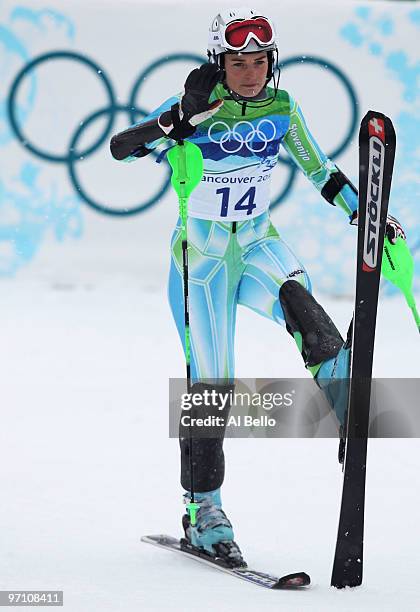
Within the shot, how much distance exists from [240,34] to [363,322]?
1.29m

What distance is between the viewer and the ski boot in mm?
4605

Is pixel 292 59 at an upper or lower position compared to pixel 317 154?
upper

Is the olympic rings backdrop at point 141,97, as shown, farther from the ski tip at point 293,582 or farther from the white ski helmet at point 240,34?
the ski tip at point 293,582

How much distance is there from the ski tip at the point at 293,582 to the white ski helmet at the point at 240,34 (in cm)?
211

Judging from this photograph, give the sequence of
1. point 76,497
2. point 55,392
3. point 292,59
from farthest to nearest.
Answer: point 292,59 → point 55,392 → point 76,497

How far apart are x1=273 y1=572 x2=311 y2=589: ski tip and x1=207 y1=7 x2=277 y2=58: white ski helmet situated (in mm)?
2109

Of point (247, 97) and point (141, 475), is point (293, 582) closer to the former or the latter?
point (247, 97)

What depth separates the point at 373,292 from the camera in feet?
13.1

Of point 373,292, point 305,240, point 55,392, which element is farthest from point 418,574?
point 305,240

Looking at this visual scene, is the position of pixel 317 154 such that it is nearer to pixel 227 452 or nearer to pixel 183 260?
pixel 183 260

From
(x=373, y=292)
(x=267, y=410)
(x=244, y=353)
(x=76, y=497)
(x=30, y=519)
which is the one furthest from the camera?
(x=244, y=353)

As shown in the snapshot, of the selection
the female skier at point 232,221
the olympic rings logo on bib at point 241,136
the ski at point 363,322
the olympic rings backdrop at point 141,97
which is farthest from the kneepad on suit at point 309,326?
the olympic rings backdrop at point 141,97

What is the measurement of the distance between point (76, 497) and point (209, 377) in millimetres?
1483

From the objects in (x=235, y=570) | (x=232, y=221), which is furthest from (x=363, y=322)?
(x=235, y=570)
